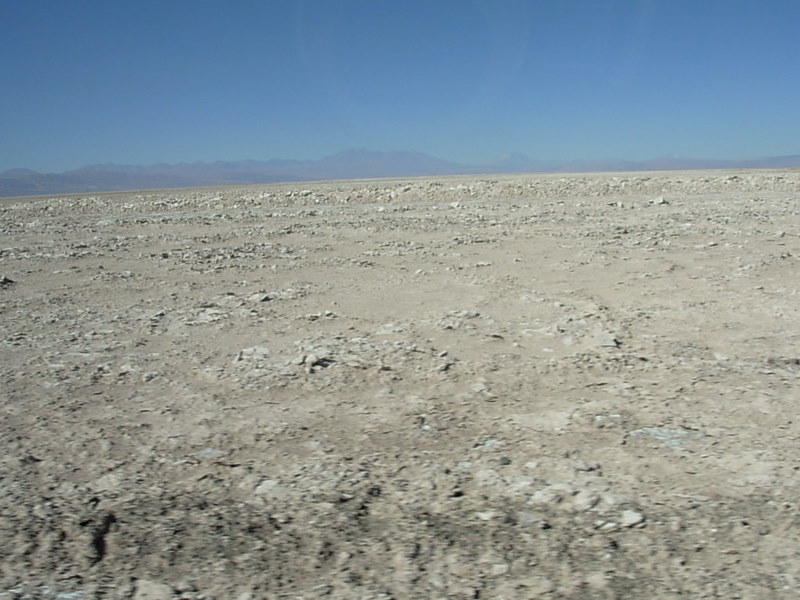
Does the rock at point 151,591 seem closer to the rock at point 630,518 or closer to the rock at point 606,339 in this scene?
the rock at point 630,518

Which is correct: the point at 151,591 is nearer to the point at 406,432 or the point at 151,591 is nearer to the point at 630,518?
the point at 406,432

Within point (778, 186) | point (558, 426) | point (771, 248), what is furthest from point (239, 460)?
point (778, 186)

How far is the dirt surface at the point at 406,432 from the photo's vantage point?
2676 mm

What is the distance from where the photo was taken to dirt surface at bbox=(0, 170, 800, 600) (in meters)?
2.68

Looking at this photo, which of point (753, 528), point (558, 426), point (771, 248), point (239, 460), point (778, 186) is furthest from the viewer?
point (778, 186)

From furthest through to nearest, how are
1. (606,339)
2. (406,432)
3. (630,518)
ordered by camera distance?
1. (606,339)
2. (406,432)
3. (630,518)

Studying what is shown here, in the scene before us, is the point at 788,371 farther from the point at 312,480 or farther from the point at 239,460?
the point at 239,460

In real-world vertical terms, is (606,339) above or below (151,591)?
above

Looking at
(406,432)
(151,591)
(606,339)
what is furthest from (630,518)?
(606,339)

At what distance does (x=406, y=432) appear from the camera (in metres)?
3.84

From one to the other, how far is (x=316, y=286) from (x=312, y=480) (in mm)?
4562

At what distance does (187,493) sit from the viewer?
3.23 m

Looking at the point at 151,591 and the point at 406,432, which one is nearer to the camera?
the point at 151,591

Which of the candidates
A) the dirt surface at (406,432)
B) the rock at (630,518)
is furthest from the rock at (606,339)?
the rock at (630,518)
